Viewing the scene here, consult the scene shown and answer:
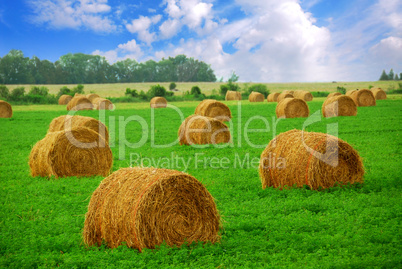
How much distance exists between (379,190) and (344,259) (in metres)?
4.99

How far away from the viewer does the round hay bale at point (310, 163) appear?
11.0m

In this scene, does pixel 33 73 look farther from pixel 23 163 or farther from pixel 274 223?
pixel 274 223

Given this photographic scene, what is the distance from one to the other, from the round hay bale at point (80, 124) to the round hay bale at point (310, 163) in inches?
383

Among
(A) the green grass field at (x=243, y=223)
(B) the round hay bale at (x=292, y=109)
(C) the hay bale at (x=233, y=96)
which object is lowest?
(A) the green grass field at (x=243, y=223)

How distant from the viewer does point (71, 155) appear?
13.3 meters

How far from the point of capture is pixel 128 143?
2045cm

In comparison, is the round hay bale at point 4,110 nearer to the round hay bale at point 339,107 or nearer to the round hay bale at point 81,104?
the round hay bale at point 81,104

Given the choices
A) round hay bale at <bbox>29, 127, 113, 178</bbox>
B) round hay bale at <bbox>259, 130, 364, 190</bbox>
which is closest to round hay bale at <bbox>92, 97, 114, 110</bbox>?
round hay bale at <bbox>29, 127, 113, 178</bbox>

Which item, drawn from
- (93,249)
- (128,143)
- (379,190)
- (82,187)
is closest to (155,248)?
(93,249)

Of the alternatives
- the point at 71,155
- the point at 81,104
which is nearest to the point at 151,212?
the point at 71,155

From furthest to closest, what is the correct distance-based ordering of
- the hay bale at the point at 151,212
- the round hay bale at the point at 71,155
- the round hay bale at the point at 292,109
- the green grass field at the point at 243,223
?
1. the round hay bale at the point at 292,109
2. the round hay bale at the point at 71,155
3. the hay bale at the point at 151,212
4. the green grass field at the point at 243,223

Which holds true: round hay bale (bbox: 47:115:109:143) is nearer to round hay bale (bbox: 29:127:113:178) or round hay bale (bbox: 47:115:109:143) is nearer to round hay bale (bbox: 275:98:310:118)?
round hay bale (bbox: 29:127:113:178)

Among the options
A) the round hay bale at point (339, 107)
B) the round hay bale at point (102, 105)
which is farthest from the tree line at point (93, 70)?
the round hay bale at point (339, 107)

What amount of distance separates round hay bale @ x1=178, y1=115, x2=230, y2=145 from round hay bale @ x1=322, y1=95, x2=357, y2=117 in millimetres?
14846
